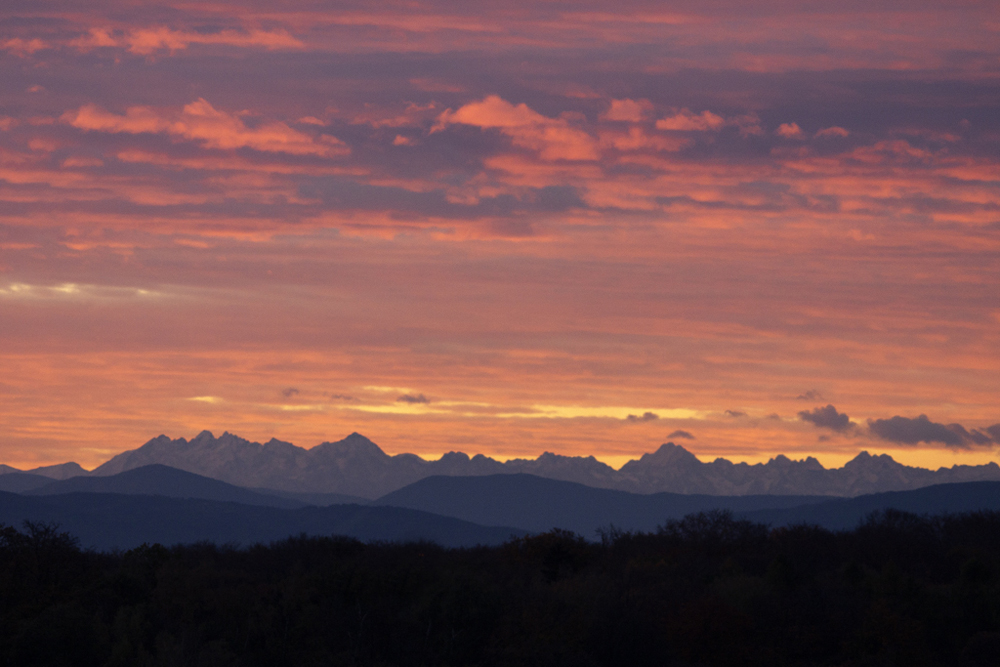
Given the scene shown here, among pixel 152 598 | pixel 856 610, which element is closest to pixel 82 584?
pixel 152 598

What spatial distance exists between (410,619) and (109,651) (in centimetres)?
1593

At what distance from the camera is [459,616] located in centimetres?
5919

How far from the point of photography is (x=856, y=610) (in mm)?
68000

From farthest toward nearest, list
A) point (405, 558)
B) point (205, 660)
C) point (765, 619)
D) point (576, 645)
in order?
point (405, 558) → point (765, 619) → point (576, 645) → point (205, 660)

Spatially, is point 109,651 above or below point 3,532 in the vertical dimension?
below

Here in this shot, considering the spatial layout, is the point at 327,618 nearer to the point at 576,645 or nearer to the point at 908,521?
the point at 576,645

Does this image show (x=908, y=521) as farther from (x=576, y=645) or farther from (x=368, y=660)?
(x=368, y=660)

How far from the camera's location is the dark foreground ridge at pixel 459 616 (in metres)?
56.2

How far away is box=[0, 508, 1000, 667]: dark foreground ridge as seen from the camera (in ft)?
184

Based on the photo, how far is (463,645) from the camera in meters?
57.9

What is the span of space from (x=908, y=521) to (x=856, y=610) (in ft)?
190

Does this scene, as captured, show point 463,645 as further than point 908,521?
No

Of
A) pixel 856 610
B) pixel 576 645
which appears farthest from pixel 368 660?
pixel 856 610

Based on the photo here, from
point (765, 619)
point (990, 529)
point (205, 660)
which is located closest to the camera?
point (205, 660)
